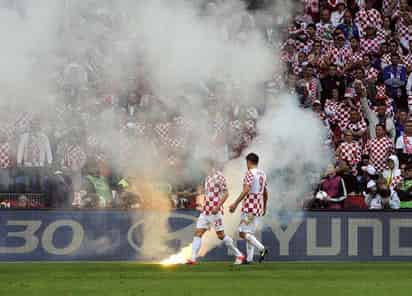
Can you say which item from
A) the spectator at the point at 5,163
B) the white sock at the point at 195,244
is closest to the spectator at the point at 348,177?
the white sock at the point at 195,244

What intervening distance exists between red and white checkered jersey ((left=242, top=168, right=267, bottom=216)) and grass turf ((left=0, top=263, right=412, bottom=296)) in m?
1.20

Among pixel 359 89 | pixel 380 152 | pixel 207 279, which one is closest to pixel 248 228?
pixel 207 279

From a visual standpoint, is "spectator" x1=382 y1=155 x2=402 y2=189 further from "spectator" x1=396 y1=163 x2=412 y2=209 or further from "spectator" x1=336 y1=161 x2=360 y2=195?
"spectator" x1=336 y1=161 x2=360 y2=195

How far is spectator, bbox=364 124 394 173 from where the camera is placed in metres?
25.2

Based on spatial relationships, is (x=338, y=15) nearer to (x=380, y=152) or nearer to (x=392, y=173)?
(x=380, y=152)

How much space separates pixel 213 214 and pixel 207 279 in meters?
3.87

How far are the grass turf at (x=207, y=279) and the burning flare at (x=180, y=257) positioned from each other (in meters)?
0.73

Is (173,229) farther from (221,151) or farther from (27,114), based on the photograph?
(27,114)

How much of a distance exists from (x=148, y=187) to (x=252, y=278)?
5.85 m

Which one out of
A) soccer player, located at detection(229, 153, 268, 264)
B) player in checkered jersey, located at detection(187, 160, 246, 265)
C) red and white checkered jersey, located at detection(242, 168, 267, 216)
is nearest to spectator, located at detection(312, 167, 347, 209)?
soccer player, located at detection(229, 153, 268, 264)

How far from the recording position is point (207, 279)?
17750mm

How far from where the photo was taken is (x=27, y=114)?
21531 millimetres

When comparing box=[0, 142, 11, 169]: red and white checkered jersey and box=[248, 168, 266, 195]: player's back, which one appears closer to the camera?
box=[248, 168, 266, 195]: player's back

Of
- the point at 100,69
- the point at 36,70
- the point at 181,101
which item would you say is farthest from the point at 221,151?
the point at 36,70
